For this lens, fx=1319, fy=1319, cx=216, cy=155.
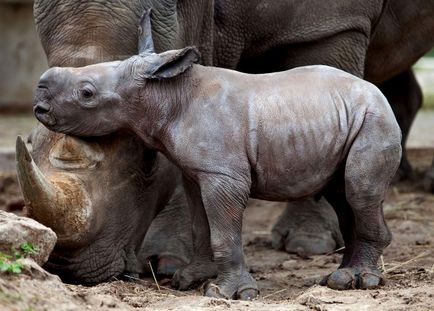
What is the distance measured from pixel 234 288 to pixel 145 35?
118 cm

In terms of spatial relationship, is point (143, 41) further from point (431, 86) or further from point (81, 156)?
point (431, 86)

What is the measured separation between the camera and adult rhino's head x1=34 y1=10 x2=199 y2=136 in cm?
569

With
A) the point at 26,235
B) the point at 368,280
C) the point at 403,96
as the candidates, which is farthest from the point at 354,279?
the point at 403,96

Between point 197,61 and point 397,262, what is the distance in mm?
1814

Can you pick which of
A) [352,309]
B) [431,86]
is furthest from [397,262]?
[431,86]

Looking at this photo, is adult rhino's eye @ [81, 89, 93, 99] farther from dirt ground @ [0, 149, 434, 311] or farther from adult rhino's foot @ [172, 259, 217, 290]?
adult rhino's foot @ [172, 259, 217, 290]

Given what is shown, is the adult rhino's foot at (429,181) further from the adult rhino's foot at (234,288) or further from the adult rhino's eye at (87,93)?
the adult rhino's eye at (87,93)

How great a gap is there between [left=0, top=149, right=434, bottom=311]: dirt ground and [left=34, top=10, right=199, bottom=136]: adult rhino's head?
73cm

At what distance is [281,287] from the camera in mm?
6316

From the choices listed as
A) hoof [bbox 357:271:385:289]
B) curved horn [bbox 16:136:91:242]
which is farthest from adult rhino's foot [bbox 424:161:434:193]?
curved horn [bbox 16:136:91:242]

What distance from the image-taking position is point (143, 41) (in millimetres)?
5824

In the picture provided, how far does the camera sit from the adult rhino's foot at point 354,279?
5871 millimetres

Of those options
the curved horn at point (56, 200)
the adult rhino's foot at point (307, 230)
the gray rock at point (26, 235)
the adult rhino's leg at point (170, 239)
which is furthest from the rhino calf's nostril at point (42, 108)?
the adult rhino's foot at point (307, 230)

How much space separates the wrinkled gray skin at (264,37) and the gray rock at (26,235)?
26 cm
